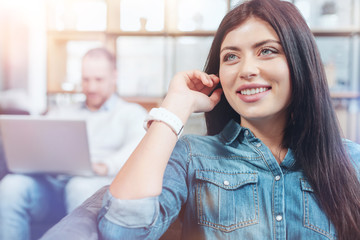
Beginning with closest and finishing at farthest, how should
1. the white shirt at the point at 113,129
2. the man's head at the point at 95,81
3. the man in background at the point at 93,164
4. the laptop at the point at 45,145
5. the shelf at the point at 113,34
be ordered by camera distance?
1. the laptop at the point at 45,145
2. the man in background at the point at 93,164
3. the white shirt at the point at 113,129
4. the man's head at the point at 95,81
5. the shelf at the point at 113,34

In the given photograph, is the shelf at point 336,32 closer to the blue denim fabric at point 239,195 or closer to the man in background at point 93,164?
the man in background at point 93,164

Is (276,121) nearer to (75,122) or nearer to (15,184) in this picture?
(75,122)

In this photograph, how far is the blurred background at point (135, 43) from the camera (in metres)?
2.62

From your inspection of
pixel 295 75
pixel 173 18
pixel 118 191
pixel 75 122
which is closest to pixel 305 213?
pixel 295 75

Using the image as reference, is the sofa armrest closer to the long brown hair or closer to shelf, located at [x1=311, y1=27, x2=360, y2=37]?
the long brown hair

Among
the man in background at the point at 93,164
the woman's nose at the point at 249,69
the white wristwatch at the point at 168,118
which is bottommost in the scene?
the man in background at the point at 93,164

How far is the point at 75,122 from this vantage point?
54.6 inches

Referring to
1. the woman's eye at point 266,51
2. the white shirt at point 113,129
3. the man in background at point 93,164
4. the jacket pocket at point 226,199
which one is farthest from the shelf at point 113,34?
the jacket pocket at point 226,199

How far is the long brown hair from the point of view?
2.66 feet

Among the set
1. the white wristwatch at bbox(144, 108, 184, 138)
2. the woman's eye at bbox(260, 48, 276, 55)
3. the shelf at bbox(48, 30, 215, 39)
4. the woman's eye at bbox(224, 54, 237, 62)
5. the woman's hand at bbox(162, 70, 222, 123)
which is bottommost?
the white wristwatch at bbox(144, 108, 184, 138)

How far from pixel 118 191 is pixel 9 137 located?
1.03 meters

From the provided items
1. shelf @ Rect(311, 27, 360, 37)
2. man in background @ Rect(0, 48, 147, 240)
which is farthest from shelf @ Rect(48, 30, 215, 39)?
shelf @ Rect(311, 27, 360, 37)

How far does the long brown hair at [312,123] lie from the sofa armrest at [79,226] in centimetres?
55

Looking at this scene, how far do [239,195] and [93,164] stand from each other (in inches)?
42.1
